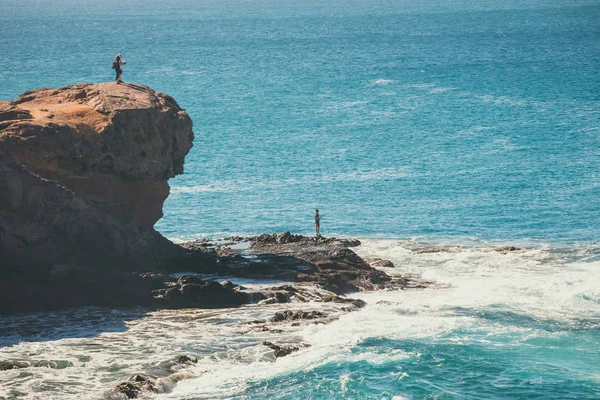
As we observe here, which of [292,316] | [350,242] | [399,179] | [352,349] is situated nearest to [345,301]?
[292,316]

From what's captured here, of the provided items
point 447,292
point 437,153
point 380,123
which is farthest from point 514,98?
point 447,292

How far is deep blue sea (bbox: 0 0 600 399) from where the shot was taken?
28766 millimetres

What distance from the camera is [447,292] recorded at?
3934 centimetres

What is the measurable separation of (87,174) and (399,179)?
107ft

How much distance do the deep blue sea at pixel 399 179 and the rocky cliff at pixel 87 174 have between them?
6196 mm

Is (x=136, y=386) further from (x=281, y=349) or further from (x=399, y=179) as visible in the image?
(x=399, y=179)

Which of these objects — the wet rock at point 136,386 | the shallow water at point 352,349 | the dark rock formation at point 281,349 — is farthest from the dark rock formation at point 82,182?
the wet rock at point 136,386

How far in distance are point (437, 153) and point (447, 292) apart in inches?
1421

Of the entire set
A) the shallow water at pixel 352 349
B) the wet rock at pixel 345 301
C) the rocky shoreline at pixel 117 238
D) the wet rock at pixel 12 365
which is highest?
the rocky shoreline at pixel 117 238

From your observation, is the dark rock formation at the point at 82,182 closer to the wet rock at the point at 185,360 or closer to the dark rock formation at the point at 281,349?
the wet rock at the point at 185,360

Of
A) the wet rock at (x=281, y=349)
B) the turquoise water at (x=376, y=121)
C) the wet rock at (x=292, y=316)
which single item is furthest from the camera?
the turquoise water at (x=376, y=121)

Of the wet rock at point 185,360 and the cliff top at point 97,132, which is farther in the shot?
the cliff top at point 97,132

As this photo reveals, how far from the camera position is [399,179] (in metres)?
67.8

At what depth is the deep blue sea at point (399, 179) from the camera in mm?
28766
